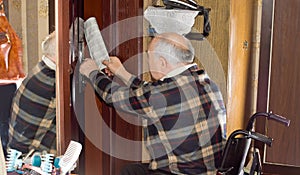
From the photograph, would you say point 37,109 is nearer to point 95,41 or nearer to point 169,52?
point 95,41

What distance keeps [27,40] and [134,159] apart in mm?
1052

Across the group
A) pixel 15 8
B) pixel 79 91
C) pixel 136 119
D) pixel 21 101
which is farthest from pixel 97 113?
pixel 15 8

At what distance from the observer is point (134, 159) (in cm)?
224

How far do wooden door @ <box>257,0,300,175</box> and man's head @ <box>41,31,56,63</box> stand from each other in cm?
183

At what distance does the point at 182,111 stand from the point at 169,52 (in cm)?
26

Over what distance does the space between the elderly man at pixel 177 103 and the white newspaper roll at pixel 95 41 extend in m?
0.05

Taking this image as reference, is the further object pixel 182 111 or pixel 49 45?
pixel 182 111

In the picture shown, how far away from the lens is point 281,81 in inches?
117

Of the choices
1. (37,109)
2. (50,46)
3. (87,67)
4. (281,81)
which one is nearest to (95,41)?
(87,67)

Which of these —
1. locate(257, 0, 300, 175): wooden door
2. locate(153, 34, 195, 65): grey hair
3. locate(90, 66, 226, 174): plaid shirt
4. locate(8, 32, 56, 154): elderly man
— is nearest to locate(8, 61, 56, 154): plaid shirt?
locate(8, 32, 56, 154): elderly man

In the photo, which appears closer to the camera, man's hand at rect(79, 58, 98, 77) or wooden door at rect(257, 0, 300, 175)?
man's hand at rect(79, 58, 98, 77)

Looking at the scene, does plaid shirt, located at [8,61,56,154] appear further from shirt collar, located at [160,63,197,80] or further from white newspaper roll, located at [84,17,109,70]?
shirt collar, located at [160,63,197,80]

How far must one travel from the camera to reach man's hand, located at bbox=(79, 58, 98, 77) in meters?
1.67

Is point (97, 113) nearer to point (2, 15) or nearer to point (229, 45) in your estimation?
point (2, 15)
